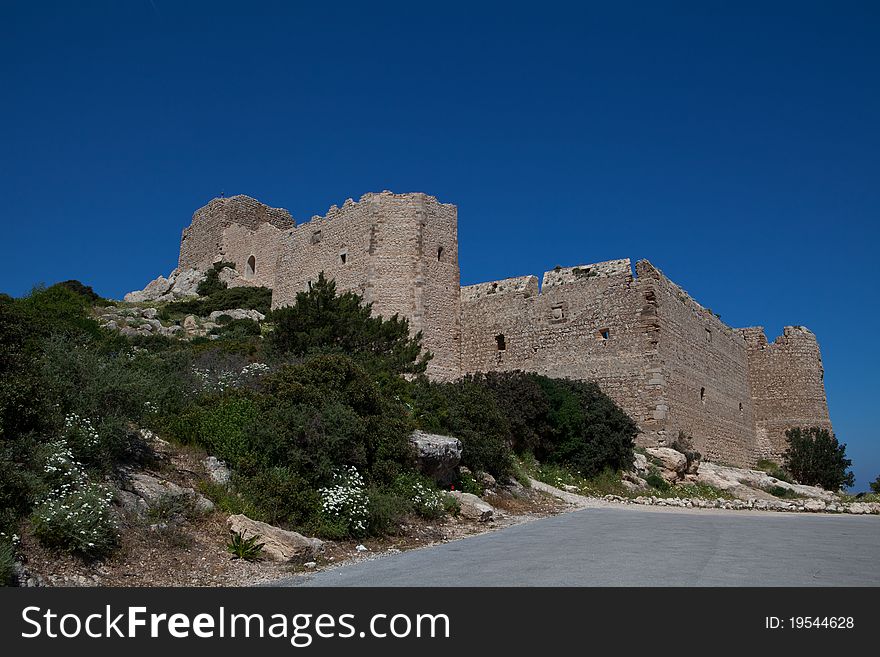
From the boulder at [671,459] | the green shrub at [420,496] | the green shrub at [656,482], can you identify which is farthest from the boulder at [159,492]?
the boulder at [671,459]

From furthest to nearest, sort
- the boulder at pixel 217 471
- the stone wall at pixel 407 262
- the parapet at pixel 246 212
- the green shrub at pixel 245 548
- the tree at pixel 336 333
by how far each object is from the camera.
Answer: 1. the parapet at pixel 246 212
2. the stone wall at pixel 407 262
3. the tree at pixel 336 333
4. the boulder at pixel 217 471
5. the green shrub at pixel 245 548

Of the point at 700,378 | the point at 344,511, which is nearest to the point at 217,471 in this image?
the point at 344,511

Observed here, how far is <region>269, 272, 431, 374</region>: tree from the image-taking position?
1566cm

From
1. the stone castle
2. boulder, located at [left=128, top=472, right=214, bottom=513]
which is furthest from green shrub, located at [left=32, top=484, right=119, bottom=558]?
the stone castle

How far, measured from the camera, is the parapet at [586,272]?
2284 centimetres

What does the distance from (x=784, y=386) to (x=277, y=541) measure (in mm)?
26648

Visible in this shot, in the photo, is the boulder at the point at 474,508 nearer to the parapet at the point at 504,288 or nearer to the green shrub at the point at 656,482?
the green shrub at the point at 656,482

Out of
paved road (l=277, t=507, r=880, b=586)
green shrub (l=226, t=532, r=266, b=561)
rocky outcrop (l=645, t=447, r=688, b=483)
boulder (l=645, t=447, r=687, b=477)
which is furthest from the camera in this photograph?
boulder (l=645, t=447, r=687, b=477)

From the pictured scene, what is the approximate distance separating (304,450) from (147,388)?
2317 millimetres

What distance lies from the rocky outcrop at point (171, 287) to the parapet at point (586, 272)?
23451 mm

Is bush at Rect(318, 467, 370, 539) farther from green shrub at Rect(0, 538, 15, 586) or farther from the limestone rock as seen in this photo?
the limestone rock

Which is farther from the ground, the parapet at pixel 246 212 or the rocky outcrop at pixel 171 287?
the parapet at pixel 246 212

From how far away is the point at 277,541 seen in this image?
7.75 metres

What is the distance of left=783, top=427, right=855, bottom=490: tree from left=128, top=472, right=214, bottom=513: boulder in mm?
25519
